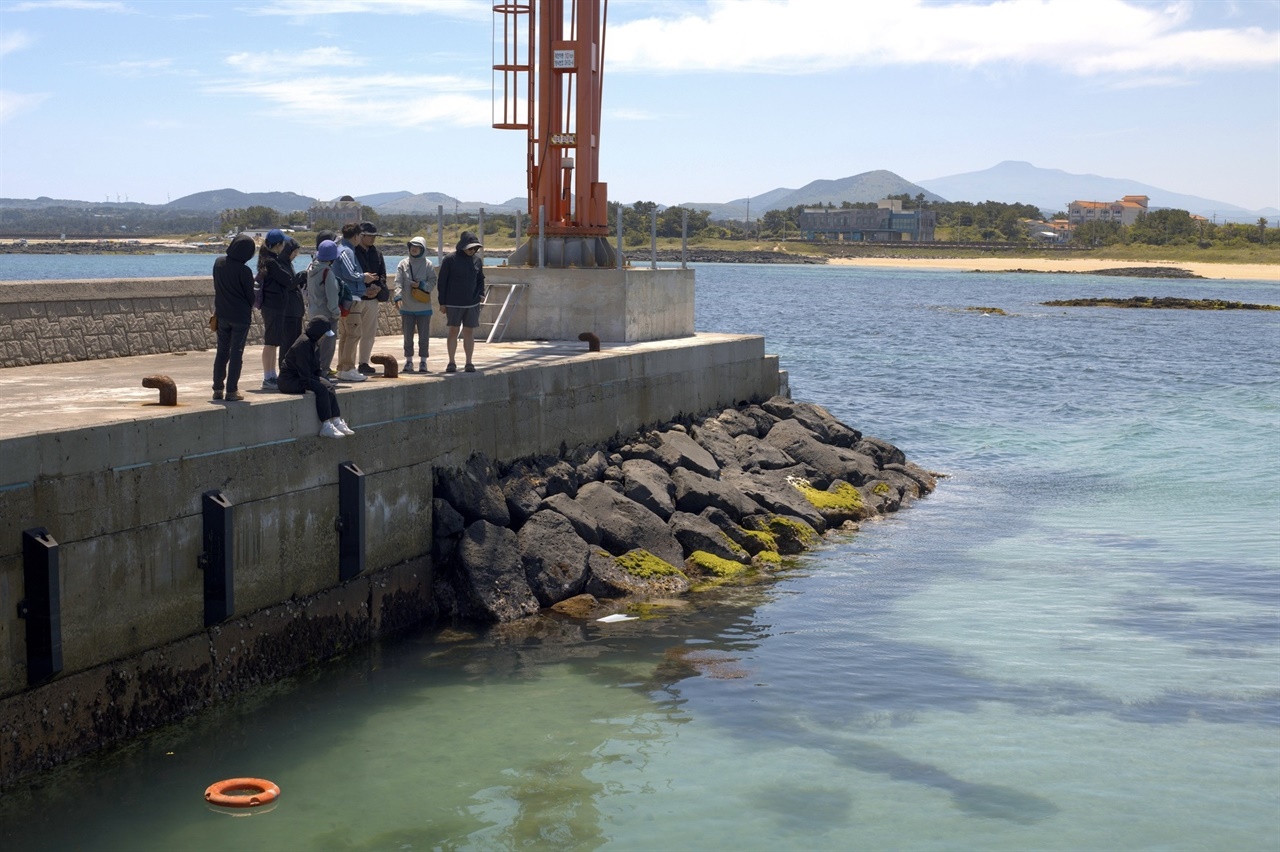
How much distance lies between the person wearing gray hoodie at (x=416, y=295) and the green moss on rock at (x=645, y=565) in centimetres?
292

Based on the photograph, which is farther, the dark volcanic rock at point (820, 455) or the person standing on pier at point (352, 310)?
the dark volcanic rock at point (820, 455)

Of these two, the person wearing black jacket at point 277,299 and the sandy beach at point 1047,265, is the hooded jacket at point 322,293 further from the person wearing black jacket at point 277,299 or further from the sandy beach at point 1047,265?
the sandy beach at point 1047,265

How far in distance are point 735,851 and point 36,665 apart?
14.8 ft

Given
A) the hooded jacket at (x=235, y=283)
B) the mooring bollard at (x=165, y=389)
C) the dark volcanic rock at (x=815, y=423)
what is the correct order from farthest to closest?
the dark volcanic rock at (x=815, y=423) < the hooded jacket at (x=235, y=283) < the mooring bollard at (x=165, y=389)

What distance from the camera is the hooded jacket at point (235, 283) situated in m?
10.8

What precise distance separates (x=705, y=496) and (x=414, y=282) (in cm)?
411

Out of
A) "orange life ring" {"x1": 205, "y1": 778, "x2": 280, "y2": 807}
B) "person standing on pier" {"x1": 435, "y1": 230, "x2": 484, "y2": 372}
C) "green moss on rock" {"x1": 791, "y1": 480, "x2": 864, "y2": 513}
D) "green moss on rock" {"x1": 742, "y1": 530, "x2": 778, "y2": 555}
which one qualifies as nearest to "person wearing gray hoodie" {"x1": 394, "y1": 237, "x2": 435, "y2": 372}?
"person standing on pier" {"x1": 435, "y1": 230, "x2": 484, "y2": 372}

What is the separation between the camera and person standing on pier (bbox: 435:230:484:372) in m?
14.4

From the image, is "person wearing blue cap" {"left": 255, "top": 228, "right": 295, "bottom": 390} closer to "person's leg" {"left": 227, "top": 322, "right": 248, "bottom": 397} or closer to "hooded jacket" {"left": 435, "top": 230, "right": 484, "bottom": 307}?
"person's leg" {"left": 227, "top": 322, "right": 248, "bottom": 397}

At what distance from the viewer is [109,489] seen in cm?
912

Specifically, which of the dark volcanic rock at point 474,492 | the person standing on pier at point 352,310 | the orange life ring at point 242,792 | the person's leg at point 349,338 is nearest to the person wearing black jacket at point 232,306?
the person standing on pier at point 352,310

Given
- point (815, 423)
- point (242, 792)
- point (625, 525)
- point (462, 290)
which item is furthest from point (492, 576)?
point (815, 423)

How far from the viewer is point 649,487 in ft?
49.8

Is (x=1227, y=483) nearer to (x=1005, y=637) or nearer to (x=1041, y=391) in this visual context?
(x=1005, y=637)
